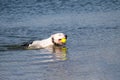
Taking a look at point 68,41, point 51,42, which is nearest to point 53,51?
point 51,42

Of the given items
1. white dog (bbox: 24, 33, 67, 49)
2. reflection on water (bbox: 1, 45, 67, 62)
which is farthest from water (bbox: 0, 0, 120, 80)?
white dog (bbox: 24, 33, 67, 49)

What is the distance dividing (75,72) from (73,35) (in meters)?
5.30

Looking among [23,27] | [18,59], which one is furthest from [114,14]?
[18,59]

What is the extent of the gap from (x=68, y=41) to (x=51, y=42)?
57cm

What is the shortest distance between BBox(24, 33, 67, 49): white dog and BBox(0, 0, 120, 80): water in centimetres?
24

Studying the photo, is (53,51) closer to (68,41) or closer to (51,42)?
(51,42)

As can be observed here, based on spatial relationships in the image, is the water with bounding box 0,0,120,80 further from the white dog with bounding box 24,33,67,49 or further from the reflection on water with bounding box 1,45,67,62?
the white dog with bounding box 24,33,67,49

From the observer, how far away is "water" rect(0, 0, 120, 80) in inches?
456

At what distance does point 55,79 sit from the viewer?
10.8m

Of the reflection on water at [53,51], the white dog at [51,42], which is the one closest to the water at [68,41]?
the reflection on water at [53,51]

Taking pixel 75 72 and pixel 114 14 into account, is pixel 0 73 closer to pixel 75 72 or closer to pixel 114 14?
pixel 75 72

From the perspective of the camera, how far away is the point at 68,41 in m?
15.8

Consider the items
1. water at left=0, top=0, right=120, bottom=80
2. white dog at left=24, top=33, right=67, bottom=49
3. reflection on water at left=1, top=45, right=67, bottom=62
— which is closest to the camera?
water at left=0, top=0, right=120, bottom=80

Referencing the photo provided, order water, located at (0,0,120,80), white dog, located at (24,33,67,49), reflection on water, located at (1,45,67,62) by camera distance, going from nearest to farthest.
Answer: water, located at (0,0,120,80) → reflection on water, located at (1,45,67,62) → white dog, located at (24,33,67,49)
